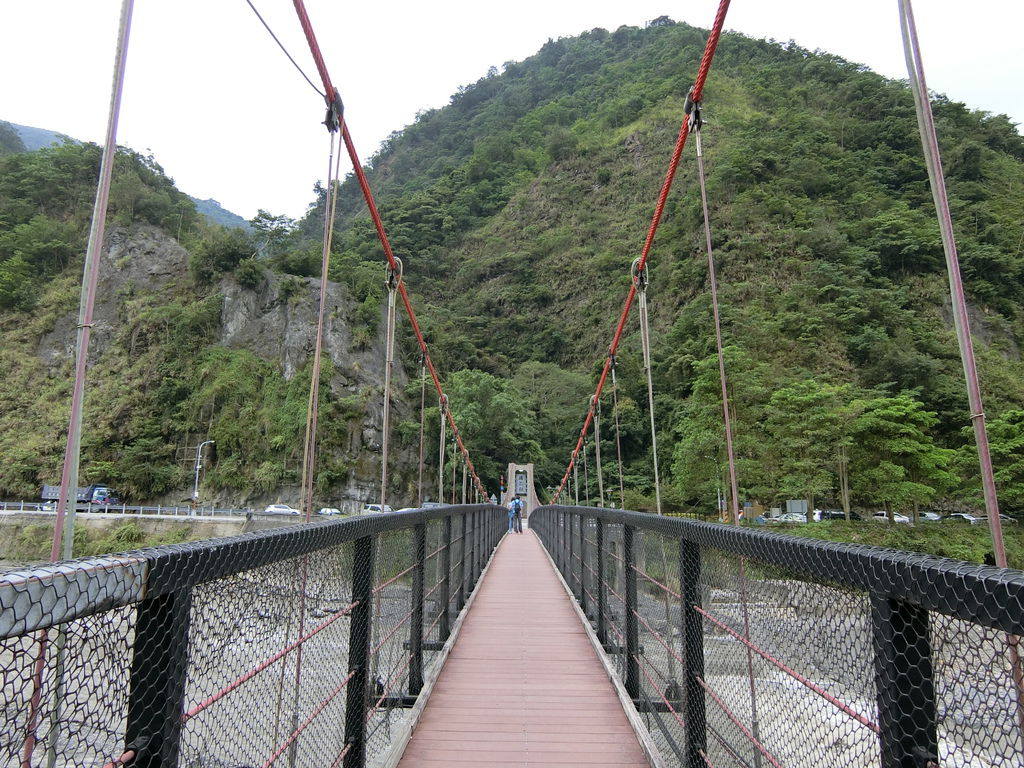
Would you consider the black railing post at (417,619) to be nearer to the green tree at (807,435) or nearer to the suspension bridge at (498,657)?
the suspension bridge at (498,657)

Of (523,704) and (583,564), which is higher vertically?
(583,564)

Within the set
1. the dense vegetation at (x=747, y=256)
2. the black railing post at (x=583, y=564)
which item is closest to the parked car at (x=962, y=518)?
the dense vegetation at (x=747, y=256)

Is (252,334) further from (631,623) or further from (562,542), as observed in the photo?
(631,623)

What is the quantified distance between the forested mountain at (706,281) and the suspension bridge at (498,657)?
14347mm

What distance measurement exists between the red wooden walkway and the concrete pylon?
21308 mm

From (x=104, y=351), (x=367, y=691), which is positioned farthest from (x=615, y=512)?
(x=104, y=351)

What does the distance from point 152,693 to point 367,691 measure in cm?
93

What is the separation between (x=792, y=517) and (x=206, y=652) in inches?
701

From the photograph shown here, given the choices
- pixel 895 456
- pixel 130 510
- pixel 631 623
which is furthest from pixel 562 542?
pixel 130 510

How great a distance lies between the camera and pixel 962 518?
1673 centimetres

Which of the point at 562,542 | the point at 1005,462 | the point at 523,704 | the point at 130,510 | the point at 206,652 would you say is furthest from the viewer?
the point at 130,510

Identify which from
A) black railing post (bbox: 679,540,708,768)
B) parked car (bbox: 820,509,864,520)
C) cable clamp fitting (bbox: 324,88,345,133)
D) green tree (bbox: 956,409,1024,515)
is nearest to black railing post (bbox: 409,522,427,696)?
black railing post (bbox: 679,540,708,768)

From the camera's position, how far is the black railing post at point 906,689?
0.63 m

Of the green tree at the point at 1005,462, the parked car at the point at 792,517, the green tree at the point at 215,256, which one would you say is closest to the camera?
the green tree at the point at 1005,462
